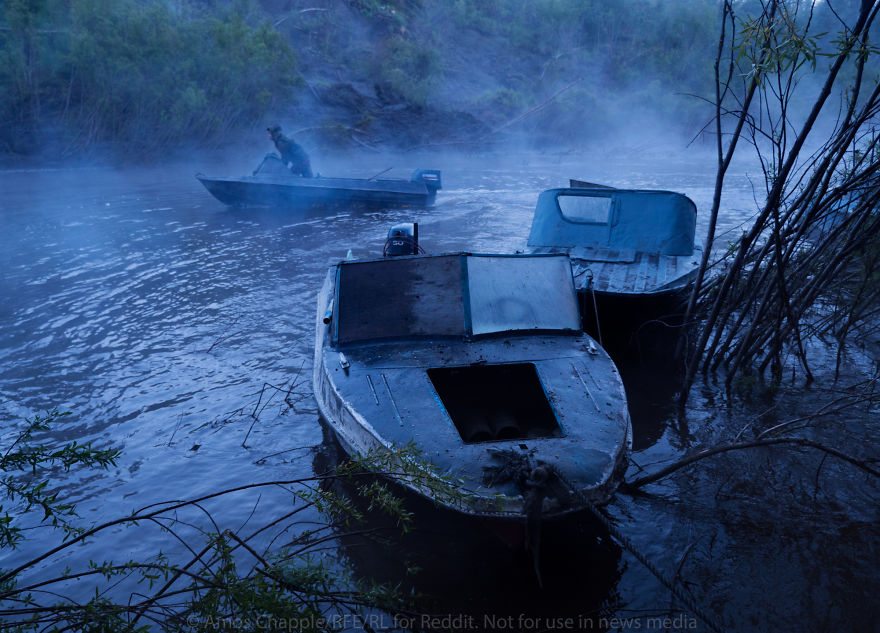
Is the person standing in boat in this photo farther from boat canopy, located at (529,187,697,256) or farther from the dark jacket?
boat canopy, located at (529,187,697,256)

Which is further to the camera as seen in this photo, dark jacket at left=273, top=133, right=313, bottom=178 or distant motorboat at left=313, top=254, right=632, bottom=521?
dark jacket at left=273, top=133, right=313, bottom=178

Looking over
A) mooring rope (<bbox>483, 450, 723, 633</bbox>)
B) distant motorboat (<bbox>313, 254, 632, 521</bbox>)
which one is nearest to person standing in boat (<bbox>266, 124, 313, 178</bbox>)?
distant motorboat (<bbox>313, 254, 632, 521</bbox>)

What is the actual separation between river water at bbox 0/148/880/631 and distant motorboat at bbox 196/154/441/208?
3.82 m

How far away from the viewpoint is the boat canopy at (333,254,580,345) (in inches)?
207

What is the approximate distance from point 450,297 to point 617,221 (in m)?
3.92

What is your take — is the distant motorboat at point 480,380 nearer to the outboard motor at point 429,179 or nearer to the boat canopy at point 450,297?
the boat canopy at point 450,297

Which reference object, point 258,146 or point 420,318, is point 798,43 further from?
point 258,146

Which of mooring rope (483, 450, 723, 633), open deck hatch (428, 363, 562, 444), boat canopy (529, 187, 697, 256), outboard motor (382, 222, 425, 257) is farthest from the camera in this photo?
boat canopy (529, 187, 697, 256)

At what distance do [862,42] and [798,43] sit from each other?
0.68m

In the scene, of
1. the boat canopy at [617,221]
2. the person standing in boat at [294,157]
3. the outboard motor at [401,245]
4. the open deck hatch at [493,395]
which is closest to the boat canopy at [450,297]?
the open deck hatch at [493,395]

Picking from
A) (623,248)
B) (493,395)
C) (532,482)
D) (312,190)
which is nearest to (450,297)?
(493,395)

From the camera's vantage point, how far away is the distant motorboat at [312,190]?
635 inches

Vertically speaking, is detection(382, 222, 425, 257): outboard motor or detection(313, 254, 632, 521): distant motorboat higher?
detection(382, 222, 425, 257): outboard motor

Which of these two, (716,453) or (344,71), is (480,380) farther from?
(344,71)
